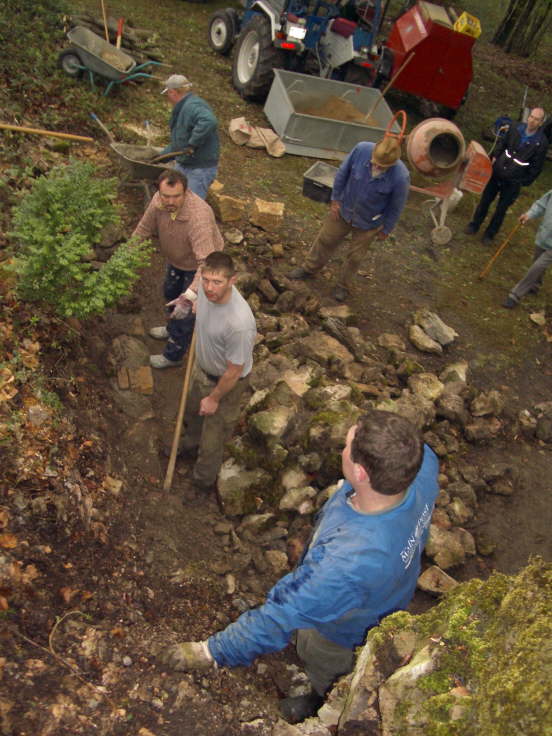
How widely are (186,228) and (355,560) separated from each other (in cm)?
277

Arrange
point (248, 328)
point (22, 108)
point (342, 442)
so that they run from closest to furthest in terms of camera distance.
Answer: point (248, 328), point (342, 442), point (22, 108)

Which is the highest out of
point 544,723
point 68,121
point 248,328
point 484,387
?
point 544,723

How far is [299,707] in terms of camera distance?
2547 mm

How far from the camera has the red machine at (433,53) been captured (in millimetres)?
8766

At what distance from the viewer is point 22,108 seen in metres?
6.20

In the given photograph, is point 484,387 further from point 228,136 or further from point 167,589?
point 228,136

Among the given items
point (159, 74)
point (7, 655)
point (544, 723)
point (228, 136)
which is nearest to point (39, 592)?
point (7, 655)

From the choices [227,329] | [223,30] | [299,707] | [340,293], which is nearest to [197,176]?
[340,293]

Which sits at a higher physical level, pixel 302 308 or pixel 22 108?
pixel 22 108

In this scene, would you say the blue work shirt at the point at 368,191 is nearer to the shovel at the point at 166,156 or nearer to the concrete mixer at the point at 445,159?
the shovel at the point at 166,156

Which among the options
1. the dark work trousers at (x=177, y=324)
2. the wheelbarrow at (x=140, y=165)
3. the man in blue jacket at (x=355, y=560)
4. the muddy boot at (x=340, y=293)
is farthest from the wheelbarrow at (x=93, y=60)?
the man in blue jacket at (x=355, y=560)

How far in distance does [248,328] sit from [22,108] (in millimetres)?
4885

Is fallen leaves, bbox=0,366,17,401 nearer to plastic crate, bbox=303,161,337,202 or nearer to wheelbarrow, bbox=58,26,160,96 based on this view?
plastic crate, bbox=303,161,337,202

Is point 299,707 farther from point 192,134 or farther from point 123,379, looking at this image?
point 192,134
